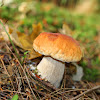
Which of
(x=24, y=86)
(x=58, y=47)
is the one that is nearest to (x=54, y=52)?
(x=58, y=47)

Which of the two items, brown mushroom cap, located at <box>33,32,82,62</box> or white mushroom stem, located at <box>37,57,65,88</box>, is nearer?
brown mushroom cap, located at <box>33,32,82,62</box>

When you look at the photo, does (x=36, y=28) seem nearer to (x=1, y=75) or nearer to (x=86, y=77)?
(x=1, y=75)

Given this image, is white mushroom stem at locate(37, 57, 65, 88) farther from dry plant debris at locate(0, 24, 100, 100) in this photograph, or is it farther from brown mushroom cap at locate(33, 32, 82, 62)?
brown mushroom cap at locate(33, 32, 82, 62)

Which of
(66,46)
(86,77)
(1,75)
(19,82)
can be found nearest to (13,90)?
(19,82)

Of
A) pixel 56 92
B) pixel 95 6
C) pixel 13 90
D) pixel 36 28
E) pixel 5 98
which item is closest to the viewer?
pixel 5 98

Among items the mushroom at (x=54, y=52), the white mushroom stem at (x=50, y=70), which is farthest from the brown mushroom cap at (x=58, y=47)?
the white mushroom stem at (x=50, y=70)

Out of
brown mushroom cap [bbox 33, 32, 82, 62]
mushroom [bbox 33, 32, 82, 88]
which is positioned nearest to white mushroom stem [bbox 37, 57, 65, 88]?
mushroom [bbox 33, 32, 82, 88]

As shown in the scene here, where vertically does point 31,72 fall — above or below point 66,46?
below

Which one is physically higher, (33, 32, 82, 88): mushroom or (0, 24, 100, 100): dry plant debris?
(33, 32, 82, 88): mushroom
